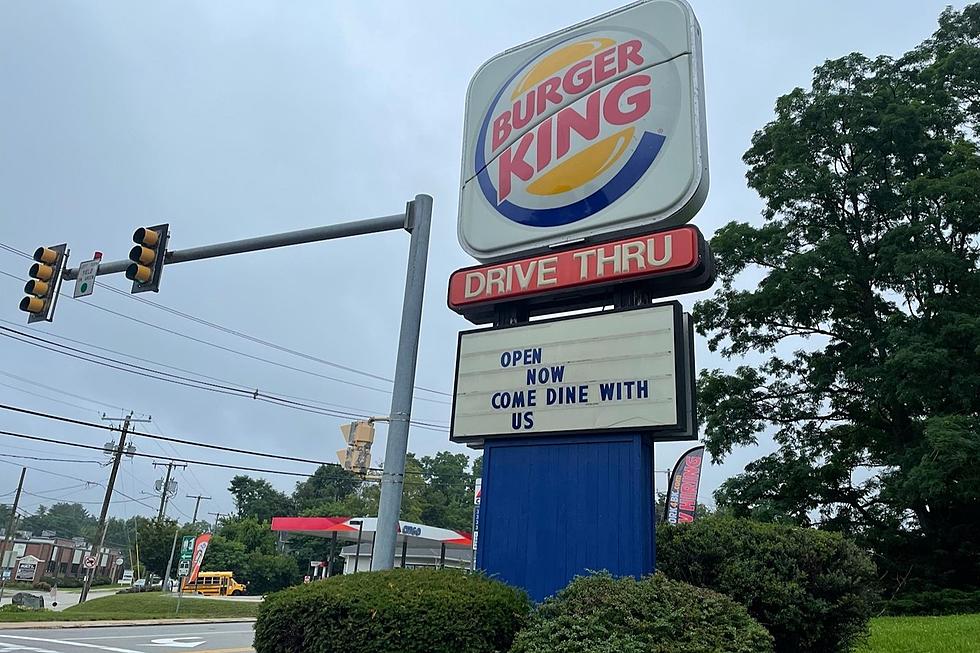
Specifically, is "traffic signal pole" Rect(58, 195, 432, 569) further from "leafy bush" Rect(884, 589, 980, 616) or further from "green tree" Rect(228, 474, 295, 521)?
"green tree" Rect(228, 474, 295, 521)

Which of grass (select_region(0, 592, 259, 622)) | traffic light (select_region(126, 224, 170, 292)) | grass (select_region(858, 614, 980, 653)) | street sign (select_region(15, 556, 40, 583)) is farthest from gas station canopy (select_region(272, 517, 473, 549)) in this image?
street sign (select_region(15, 556, 40, 583))

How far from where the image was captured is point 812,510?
23359mm

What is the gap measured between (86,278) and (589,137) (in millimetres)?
8355

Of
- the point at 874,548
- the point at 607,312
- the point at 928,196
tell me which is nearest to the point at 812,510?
the point at 874,548

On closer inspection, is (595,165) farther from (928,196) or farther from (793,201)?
(793,201)

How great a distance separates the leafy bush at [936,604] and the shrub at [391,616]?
15186 mm

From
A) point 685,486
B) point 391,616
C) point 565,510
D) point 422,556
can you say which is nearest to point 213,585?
point 422,556

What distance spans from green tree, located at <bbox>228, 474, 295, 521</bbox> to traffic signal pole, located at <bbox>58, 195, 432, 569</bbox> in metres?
111

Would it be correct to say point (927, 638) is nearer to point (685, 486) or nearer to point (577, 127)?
point (577, 127)

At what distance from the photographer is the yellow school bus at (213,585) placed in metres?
62.8

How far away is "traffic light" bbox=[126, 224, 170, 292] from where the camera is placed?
37.2 feet

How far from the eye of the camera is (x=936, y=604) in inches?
730

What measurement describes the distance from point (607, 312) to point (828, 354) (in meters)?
19.3

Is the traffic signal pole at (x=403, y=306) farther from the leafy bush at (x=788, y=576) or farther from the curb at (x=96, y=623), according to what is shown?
the curb at (x=96, y=623)
